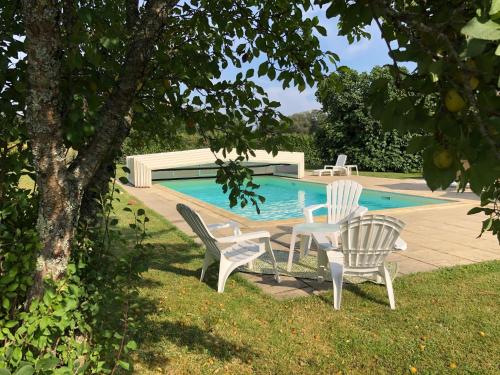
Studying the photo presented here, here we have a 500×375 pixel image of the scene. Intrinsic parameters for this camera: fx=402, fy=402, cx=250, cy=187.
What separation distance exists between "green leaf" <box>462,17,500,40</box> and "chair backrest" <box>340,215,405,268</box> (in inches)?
151

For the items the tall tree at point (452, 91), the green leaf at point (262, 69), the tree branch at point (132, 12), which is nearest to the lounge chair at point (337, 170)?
the green leaf at point (262, 69)

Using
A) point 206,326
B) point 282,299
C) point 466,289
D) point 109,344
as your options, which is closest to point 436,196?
point 466,289

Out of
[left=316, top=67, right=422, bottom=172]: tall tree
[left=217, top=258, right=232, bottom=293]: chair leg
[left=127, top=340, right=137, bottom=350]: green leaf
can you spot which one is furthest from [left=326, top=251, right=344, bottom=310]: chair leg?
[left=316, top=67, right=422, bottom=172]: tall tree

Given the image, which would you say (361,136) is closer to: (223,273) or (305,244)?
(305,244)

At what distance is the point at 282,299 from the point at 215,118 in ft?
7.90

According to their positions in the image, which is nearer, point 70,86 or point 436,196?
point 70,86

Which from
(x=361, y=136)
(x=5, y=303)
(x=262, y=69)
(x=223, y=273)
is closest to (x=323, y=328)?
(x=223, y=273)

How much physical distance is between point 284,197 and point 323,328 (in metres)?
12.6

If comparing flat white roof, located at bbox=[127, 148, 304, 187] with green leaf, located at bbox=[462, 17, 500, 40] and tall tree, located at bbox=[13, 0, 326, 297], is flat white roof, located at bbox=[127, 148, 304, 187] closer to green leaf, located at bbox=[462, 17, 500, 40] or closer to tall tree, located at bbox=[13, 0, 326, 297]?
tall tree, located at bbox=[13, 0, 326, 297]

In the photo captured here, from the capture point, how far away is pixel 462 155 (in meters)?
0.87

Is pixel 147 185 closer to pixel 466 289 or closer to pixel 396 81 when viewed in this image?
pixel 466 289

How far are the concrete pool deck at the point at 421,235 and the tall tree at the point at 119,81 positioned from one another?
95.0 inches

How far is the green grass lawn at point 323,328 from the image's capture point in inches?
128

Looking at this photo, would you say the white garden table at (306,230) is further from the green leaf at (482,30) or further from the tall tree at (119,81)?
the green leaf at (482,30)
